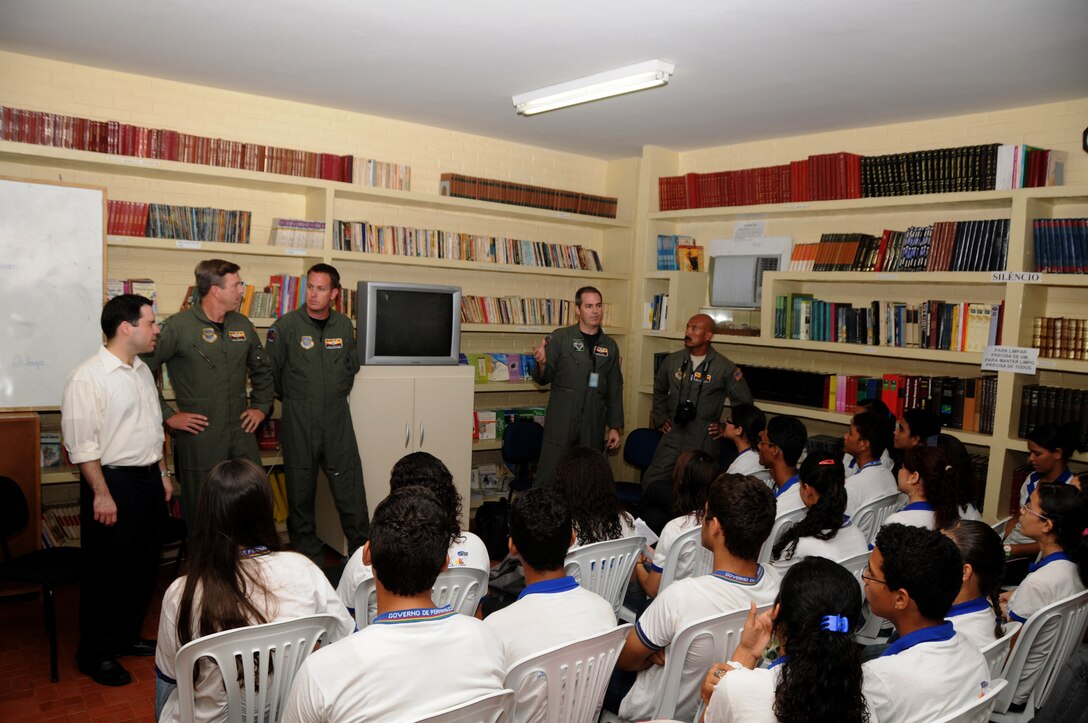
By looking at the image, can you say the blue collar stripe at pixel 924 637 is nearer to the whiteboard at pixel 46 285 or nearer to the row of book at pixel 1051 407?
the row of book at pixel 1051 407

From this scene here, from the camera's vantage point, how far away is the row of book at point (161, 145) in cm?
444

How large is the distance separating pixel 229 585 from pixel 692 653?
1.26 metres

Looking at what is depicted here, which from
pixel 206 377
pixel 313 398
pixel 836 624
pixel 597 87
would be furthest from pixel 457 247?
pixel 836 624

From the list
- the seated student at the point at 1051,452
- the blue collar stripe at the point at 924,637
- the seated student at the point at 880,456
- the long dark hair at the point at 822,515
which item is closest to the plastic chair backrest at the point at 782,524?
the long dark hair at the point at 822,515

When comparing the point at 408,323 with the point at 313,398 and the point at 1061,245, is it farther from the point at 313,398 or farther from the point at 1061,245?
the point at 1061,245

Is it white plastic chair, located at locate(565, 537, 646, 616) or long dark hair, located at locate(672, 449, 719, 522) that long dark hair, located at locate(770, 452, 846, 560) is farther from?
white plastic chair, located at locate(565, 537, 646, 616)

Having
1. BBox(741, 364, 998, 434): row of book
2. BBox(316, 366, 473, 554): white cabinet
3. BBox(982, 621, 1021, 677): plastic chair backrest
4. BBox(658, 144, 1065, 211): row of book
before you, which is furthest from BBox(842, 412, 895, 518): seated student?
BBox(316, 366, 473, 554): white cabinet

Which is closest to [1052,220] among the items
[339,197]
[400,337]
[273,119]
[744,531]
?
[744,531]

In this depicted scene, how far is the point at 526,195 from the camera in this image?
6.37 metres

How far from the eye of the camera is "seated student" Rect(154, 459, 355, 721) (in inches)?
82.0

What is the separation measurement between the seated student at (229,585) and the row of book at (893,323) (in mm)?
4152

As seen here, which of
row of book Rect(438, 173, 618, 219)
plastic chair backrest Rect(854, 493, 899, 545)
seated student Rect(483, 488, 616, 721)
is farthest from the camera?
row of book Rect(438, 173, 618, 219)

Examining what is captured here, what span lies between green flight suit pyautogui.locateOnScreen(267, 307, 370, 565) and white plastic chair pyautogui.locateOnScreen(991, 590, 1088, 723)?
141 inches

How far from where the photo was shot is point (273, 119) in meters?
5.48
